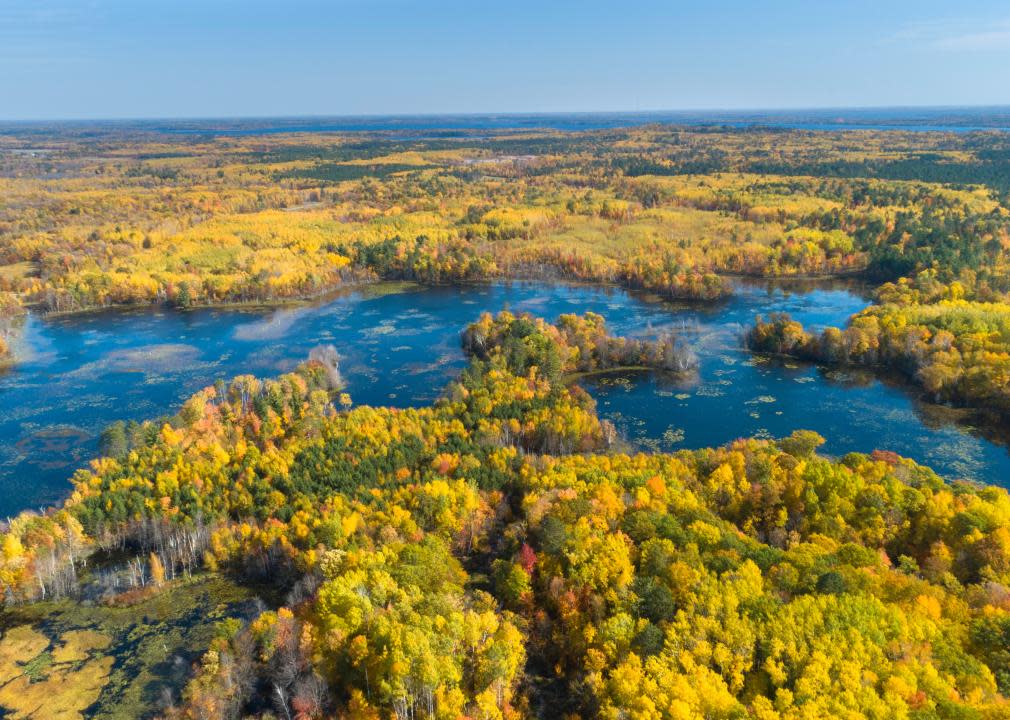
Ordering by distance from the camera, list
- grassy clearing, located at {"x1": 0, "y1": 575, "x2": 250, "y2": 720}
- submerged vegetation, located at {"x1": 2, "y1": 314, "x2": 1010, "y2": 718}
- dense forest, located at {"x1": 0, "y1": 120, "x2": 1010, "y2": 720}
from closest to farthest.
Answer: submerged vegetation, located at {"x1": 2, "y1": 314, "x2": 1010, "y2": 718} < dense forest, located at {"x1": 0, "y1": 120, "x2": 1010, "y2": 720} < grassy clearing, located at {"x1": 0, "y1": 575, "x2": 250, "y2": 720}

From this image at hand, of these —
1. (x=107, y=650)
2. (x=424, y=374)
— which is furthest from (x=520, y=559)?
(x=424, y=374)

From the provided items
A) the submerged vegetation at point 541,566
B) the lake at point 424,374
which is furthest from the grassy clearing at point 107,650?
the lake at point 424,374

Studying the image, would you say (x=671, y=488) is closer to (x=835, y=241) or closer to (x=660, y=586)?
(x=660, y=586)

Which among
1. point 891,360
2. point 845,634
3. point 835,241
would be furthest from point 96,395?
point 835,241

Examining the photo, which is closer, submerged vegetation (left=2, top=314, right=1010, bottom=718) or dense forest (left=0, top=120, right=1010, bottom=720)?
submerged vegetation (left=2, top=314, right=1010, bottom=718)

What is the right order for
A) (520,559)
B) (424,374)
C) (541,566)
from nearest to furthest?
(541,566), (520,559), (424,374)

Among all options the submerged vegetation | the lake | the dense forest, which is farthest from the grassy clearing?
the lake

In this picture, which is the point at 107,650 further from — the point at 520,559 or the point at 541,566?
the point at 541,566

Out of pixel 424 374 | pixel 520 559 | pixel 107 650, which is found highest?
pixel 520 559

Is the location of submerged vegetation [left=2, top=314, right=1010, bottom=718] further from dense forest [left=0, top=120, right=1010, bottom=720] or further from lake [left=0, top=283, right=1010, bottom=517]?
lake [left=0, top=283, right=1010, bottom=517]
